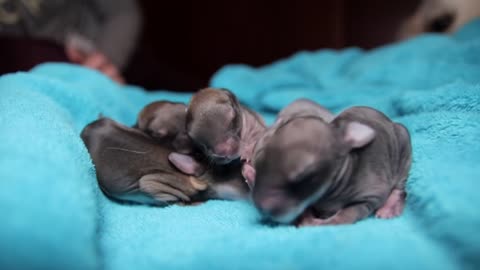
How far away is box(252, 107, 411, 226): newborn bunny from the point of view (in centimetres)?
138

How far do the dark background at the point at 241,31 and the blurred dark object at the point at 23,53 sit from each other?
1.07 metres

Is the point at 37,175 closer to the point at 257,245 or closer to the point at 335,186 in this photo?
the point at 257,245

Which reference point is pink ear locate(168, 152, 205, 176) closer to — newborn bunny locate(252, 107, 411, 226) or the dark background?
newborn bunny locate(252, 107, 411, 226)

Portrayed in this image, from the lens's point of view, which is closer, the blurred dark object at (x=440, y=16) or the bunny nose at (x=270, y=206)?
the bunny nose at (x=270, y=206)

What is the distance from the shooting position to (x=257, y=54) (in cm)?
441

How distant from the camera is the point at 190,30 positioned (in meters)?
4.80

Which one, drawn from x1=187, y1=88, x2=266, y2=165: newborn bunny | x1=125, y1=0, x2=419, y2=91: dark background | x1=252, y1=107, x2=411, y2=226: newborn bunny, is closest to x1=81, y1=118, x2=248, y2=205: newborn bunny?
x1=187, y1=88, x2=266, y2=165: newborn bunny

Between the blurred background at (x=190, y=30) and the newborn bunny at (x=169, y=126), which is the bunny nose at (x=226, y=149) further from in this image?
the blurred background at (x=190, y=30)

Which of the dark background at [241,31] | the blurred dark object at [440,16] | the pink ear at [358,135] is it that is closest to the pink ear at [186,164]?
the pink ear at [358,135]

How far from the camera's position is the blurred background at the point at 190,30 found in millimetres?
3303

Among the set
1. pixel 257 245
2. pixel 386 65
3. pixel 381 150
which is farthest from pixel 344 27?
pixel 257 245

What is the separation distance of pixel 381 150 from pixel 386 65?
4.82ft

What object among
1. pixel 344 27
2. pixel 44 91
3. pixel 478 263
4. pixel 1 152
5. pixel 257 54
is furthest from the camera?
pixel 257 54

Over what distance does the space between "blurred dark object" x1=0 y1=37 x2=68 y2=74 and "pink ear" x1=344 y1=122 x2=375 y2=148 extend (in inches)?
82.2
